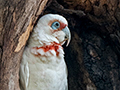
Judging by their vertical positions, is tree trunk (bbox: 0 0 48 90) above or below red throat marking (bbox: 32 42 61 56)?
above

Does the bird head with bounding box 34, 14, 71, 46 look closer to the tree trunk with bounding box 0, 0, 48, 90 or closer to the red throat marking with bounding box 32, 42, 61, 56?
the red throat marking with bounding box 32, 42, 61, 56

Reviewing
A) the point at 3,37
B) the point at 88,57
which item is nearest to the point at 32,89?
the point at 3,37

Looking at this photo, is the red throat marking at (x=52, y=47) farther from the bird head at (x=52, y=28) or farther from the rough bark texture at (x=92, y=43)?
the rough bark texture at (x=92, y=43)

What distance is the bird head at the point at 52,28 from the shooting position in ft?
5.76

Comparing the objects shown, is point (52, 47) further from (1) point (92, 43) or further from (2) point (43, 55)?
(1) point (92, 43)

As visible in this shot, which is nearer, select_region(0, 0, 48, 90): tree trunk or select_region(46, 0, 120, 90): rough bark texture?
select_region(0, 0, 48, 90): tree trunk

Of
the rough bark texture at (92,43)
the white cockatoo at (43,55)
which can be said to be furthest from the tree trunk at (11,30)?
the rough bark texture at (92,43)

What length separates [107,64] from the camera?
2.17m

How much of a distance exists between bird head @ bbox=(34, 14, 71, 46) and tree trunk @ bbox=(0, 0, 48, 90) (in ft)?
1.13

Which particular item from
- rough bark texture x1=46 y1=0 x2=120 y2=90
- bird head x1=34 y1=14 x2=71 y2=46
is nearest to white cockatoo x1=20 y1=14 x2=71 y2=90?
bird head x1=34 y1=14 x2=71 y2=46

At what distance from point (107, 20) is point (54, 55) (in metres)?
0.86

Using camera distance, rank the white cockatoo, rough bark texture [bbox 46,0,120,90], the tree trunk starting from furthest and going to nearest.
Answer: rough bark texture [bbox 46,0,120,90]
the white cockatoo
the tree trunk

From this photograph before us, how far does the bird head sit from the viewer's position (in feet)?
5.76

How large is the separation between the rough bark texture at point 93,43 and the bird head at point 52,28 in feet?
1.18
